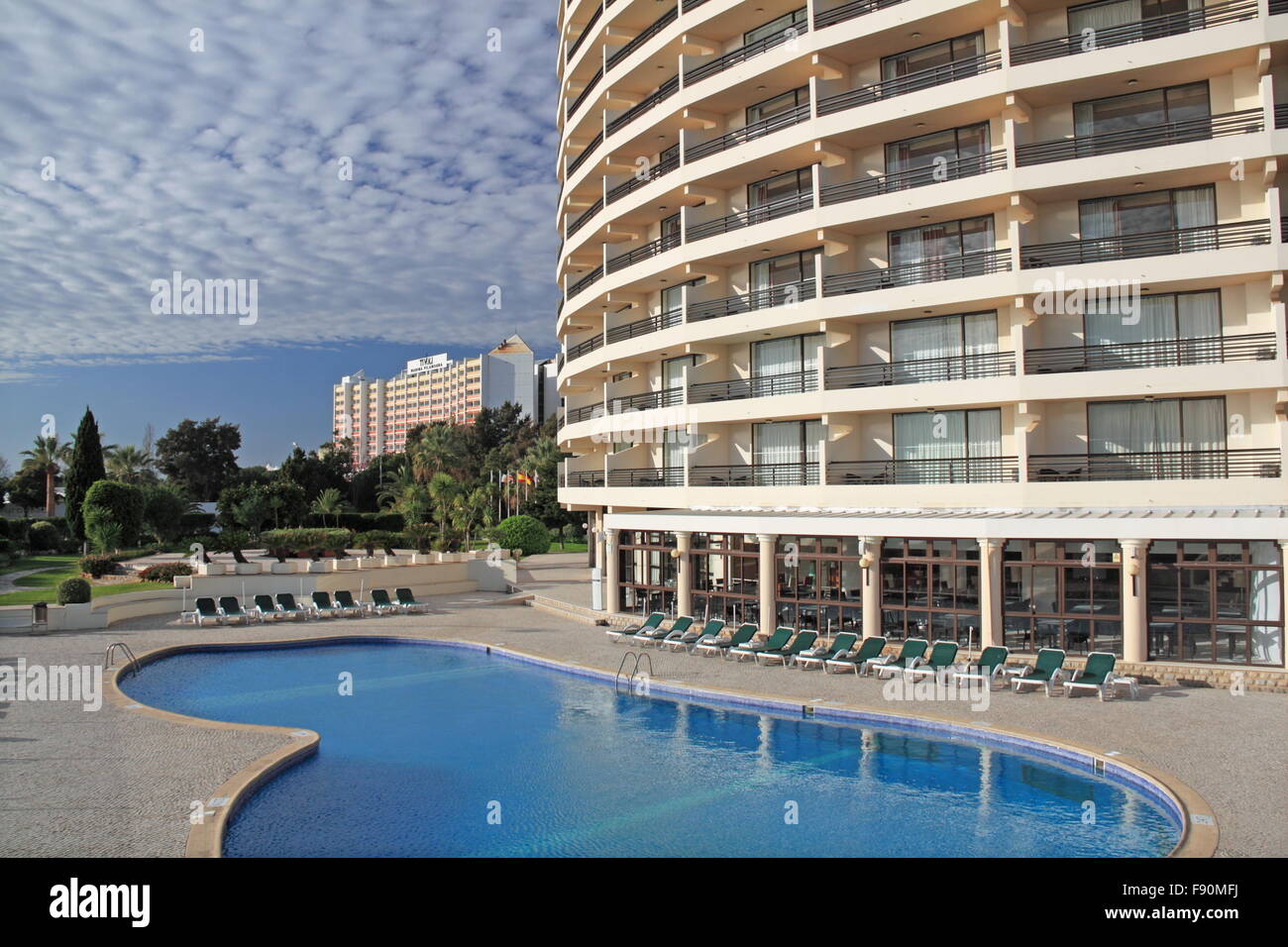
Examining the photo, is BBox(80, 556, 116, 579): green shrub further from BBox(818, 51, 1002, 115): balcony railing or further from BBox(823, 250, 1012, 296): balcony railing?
BBox(818, 51, 1002, 115): balcony railing

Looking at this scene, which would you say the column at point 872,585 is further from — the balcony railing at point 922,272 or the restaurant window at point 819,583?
the balcony railing at point 922,272

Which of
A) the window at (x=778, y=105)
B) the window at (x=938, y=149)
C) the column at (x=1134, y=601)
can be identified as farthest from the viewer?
the window at (x=778, y=105)

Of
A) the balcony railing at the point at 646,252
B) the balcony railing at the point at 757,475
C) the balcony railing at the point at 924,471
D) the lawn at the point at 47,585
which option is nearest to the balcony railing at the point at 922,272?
the balcony railing at the point at 924,471

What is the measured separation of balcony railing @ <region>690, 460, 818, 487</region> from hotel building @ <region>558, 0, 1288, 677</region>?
9cm

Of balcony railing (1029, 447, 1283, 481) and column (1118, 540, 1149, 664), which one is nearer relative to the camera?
column (1118, 540, 1149, 664)

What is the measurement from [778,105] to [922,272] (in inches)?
294

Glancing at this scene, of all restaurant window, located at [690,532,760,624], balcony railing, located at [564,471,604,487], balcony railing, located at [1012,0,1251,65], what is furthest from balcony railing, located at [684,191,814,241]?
→ balcony railing, located at [564,471,604,487]

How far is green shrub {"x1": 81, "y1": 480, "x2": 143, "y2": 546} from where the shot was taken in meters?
42.4

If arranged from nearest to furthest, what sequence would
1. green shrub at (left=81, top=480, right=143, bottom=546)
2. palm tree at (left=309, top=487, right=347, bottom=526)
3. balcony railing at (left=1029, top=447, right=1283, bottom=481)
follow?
balcony railing at (left=1029, top=447, right=1283, bottom=481)
green shrub at (left=81, top=480, right=143, bottom=546)
palm tree at (left=309, top=487, right=347, bottom=526)

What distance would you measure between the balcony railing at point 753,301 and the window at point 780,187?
2.69 meters

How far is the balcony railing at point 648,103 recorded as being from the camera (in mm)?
28000

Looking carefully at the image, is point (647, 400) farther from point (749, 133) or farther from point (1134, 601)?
point (1134, 601)
